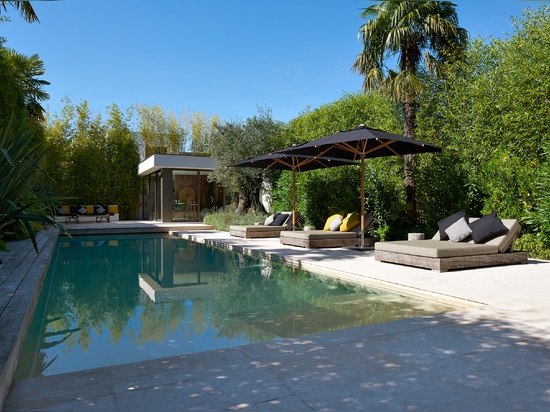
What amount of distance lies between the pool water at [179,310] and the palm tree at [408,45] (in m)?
5.21

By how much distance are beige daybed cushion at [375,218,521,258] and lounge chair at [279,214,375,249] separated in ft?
8.26

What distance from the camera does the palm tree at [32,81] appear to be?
16969 millimetres

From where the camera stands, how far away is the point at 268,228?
12961 mm

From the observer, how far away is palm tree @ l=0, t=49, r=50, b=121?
16969 millimetres

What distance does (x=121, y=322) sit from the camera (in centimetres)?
462

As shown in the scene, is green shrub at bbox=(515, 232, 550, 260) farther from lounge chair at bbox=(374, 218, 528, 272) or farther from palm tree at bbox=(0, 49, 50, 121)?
palm tree at bbox=(0, 49, 50, 121)

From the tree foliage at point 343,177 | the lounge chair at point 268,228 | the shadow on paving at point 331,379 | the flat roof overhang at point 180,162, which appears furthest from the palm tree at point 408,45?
the flat roof overhang at point 180,162

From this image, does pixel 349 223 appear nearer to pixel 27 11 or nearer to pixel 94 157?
pixel 27 11

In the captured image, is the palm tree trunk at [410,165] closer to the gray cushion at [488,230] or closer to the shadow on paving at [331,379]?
the gray cushion at [488,230]

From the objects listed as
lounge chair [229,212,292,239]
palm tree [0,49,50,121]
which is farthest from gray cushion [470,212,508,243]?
palm tree [0,49,50,121]

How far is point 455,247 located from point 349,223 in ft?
12.4

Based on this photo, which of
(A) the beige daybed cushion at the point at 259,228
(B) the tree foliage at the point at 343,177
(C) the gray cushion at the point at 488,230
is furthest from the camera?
(A) the beige daybed cushion at the point at 259,228

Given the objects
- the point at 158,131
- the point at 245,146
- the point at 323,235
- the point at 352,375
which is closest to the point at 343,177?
the point at 323,235

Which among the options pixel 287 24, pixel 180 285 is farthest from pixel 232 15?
pixel 180 285
